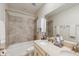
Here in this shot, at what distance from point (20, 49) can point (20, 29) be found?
358 millimetres

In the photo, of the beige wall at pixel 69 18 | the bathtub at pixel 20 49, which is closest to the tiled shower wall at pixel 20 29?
the bathtub at pixel 20 49

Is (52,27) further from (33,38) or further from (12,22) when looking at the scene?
(12,22)

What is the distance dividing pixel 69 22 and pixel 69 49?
0.45 metres

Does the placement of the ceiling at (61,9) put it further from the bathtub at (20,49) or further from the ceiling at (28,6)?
the bathtub at (20,49)

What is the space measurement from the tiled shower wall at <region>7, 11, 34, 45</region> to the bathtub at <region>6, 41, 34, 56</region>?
2.9 inches

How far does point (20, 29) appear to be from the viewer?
→ 1750 millimetres

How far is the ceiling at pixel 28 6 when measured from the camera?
1673 millimetres

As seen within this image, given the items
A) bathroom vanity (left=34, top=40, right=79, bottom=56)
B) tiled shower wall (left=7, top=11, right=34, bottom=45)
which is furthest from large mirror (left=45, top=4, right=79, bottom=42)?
tiled shower wall (left=7, top=11, right=34, bottom=45)

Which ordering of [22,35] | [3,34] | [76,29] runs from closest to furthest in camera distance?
[76,29]
[3,34]
[22,35]

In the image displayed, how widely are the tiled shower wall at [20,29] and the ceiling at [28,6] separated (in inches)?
5.6

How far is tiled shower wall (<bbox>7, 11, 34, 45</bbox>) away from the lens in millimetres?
1693

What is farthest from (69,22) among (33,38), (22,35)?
(22,35)

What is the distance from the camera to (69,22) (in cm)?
163

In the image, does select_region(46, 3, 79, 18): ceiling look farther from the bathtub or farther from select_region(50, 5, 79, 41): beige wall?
the bathtub
